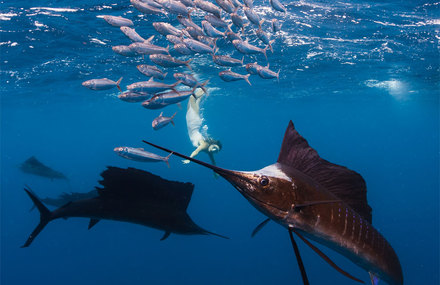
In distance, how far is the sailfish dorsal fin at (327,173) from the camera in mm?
1807

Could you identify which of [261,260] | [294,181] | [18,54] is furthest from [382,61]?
[18,54]

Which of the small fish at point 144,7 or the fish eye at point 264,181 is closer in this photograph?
the fish eye at point 264,181

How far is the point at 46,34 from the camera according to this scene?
40.4 feet

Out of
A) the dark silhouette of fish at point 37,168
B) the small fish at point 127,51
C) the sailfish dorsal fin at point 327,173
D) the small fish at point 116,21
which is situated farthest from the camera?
the dark silhouette of fish at point 37,168

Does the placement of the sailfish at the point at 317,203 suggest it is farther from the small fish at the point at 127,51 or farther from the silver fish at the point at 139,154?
the small fish at the point at 127,51

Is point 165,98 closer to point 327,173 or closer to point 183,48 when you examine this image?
point 183,48

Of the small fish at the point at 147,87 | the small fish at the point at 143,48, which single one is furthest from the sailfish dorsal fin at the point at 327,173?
the small fish at the point at 143,48

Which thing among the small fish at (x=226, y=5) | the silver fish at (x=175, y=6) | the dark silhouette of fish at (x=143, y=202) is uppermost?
the small fish at (x=226, y=5)

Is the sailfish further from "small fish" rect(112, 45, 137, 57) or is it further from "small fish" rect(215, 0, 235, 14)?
"small fish" rect(112, 45, 137, 57)

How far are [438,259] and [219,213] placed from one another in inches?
784

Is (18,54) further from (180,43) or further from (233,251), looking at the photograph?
(233,251)

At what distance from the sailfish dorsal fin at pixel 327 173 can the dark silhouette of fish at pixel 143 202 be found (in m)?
1.92

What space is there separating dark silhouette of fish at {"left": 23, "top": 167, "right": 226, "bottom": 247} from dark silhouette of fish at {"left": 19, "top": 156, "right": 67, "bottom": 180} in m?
12.0

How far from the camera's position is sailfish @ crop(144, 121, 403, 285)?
1379 mm
